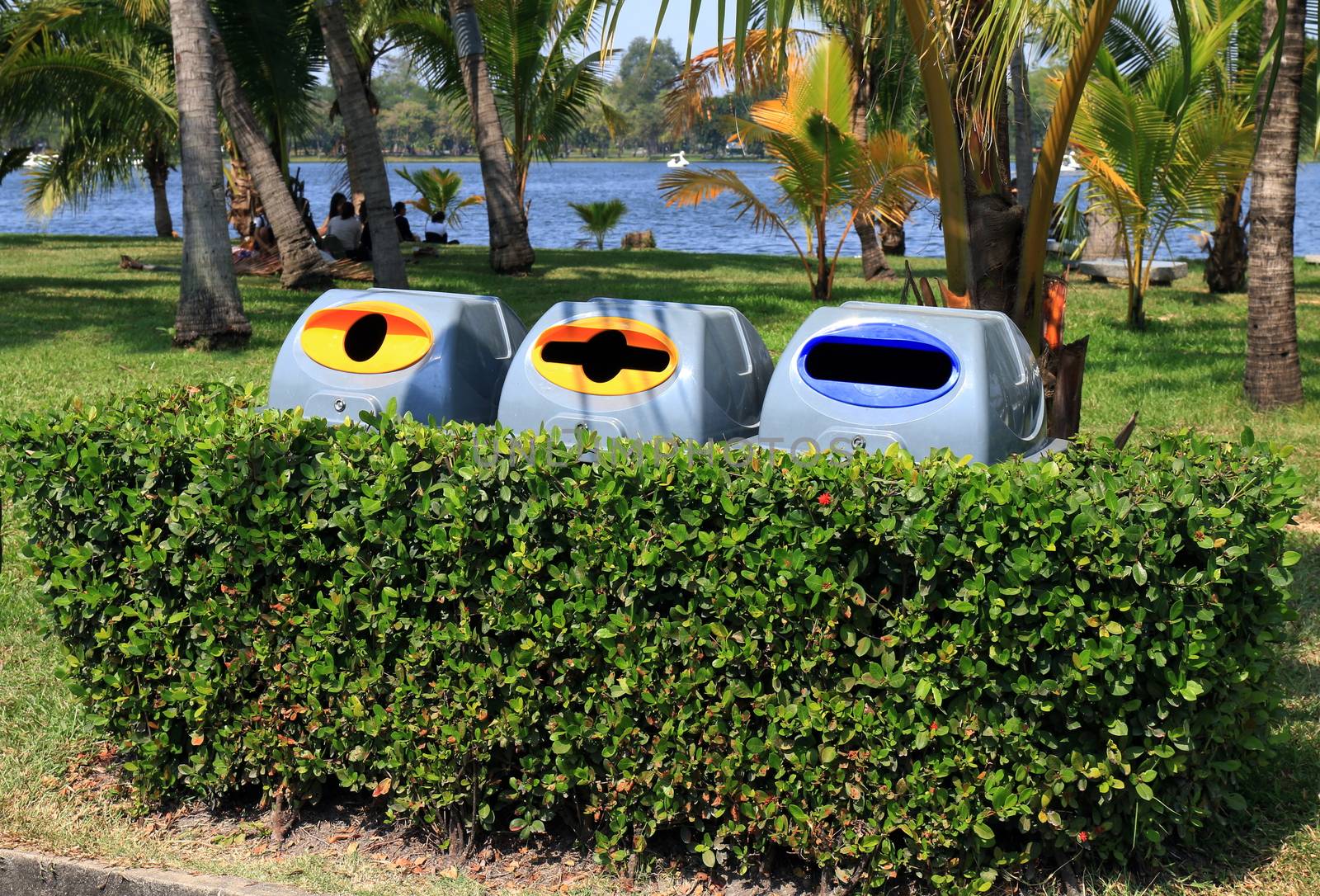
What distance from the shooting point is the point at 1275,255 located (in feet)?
28.2

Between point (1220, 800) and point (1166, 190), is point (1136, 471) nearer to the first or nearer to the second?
point (1220, 800)

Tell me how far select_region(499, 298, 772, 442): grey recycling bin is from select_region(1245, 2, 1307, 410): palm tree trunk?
5.85 m

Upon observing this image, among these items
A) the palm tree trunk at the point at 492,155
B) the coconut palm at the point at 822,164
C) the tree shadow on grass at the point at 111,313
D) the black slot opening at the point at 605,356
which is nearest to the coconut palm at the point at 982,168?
the black slot opening at the point at 605,356

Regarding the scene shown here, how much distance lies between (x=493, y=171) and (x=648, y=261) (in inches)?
148

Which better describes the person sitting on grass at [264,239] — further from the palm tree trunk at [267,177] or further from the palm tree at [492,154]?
the palm tree at [492,154]

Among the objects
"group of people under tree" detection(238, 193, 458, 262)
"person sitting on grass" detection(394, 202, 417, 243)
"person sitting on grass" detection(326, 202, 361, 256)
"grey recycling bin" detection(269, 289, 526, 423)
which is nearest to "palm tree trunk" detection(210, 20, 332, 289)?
"group of people under tree" detection(238, 193, 458, 262)

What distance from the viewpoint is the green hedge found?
3.17 m

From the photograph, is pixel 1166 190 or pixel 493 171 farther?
pixel 493 171

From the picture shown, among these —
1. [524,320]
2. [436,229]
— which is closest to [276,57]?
[524,320]

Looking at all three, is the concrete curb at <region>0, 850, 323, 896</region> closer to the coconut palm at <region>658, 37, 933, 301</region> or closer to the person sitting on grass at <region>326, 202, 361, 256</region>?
the coconut palm at <region>658, 37, 933, 301</region>

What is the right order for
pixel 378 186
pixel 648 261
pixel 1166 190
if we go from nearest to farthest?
pixel 1166 190 → pixel 378 186 → pixel 648 261

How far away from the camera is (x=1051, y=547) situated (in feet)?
10.1

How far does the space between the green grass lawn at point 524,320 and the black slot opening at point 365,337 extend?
1.24 m

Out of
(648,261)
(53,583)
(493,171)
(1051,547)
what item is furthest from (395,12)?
(1051,547)
